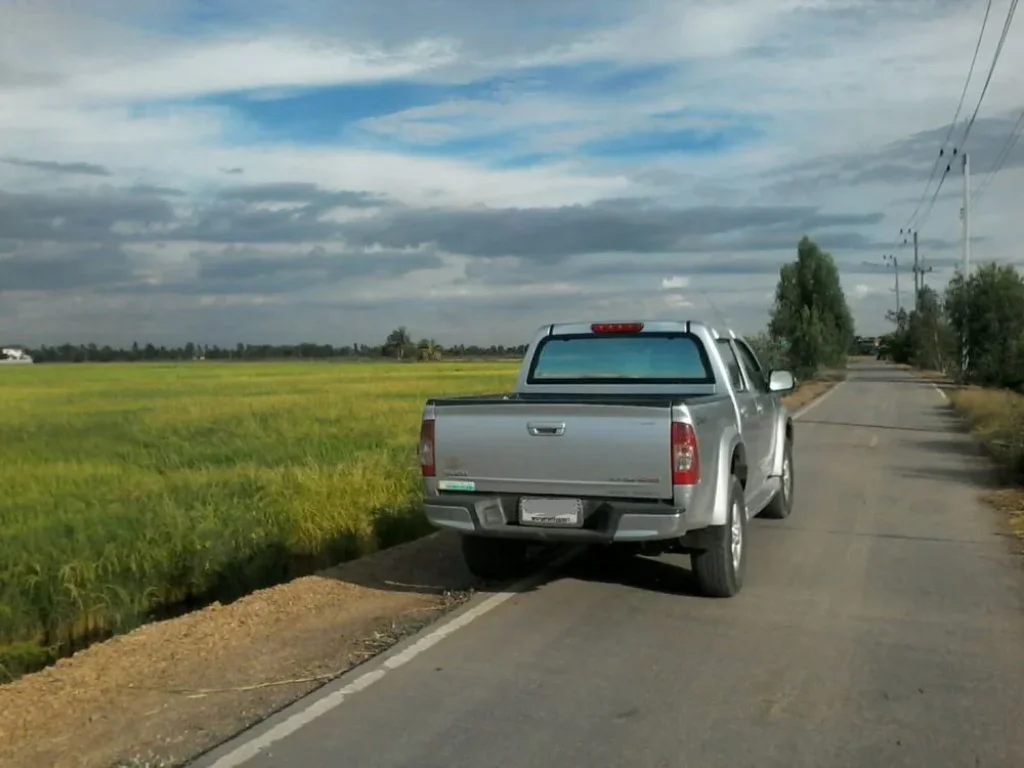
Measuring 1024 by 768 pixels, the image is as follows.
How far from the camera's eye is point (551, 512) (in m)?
7.17

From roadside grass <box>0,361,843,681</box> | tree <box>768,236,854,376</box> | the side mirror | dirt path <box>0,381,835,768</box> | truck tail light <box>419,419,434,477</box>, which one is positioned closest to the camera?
dirt path <box>0,381,835,768</box>

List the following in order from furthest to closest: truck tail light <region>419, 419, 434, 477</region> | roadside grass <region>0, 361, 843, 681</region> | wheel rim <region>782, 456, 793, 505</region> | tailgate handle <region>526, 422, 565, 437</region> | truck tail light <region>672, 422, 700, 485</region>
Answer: wheel rim <region>782, 456, 793, 505</region>, roadside grass <region>0, 361, 843, 681</region>, truck tail light <region>419, 419, 434, 477</region>, tailgate handle <region>526, 422, 565, 437</region>, truck tail light <region>672, 422, 700, 485</region>

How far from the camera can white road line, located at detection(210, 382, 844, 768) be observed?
480cm

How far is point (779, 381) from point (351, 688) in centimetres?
Answer: 567

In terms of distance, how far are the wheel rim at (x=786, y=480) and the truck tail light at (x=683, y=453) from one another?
14.3 ft

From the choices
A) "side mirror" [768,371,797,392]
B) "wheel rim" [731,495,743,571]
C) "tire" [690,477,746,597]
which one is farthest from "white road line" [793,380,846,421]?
"tire" [690,477,746,597]

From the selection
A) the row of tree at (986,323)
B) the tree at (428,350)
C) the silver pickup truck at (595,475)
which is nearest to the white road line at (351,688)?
the silver pickup truck at (595,475)

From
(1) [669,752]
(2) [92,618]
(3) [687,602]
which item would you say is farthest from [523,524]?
(2) [92,618]

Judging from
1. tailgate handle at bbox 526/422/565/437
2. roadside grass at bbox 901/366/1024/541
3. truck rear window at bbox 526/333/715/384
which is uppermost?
truck rear window at bbox 526/333/715/384

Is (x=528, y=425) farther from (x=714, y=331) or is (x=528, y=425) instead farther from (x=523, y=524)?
(x=714, y=331)

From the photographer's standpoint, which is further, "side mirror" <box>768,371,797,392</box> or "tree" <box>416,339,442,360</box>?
"tree" <box>416,339,442,360</box>

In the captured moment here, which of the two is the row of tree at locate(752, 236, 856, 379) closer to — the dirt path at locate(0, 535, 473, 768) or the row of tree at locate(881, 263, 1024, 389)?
the row of tree at locate(881, 263, 1024, 389)

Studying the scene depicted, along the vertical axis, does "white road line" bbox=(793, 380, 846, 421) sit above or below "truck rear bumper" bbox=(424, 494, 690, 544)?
below

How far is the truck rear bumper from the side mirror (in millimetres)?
3440
